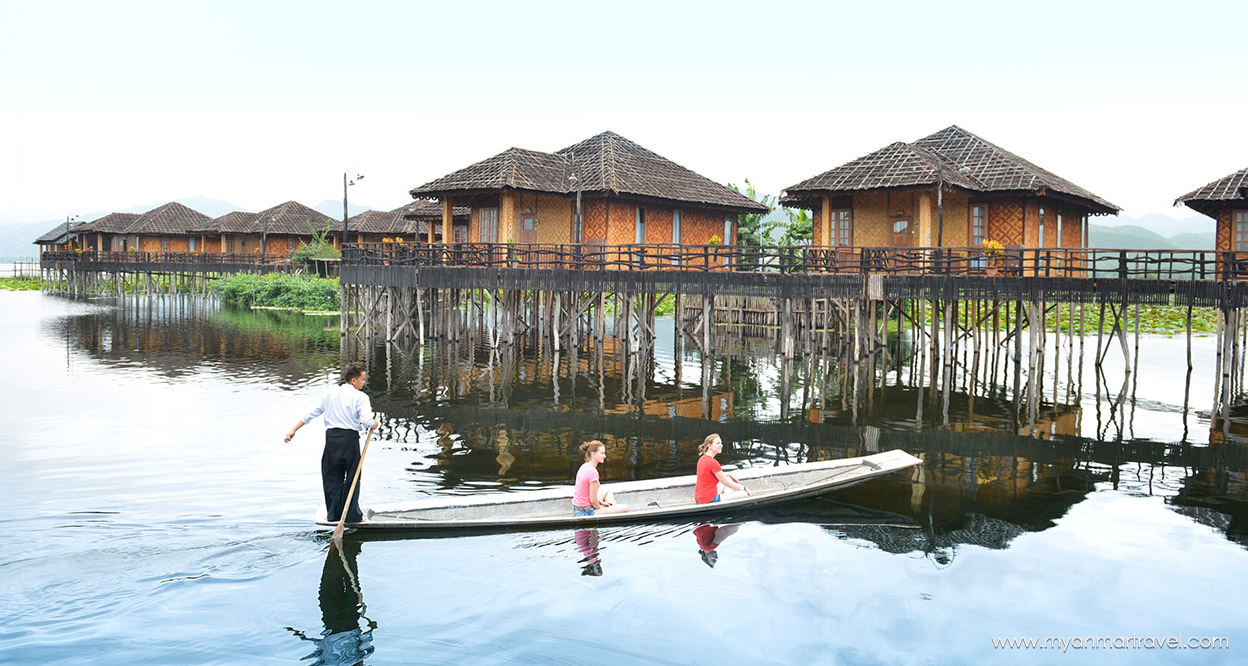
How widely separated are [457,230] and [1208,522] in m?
34.1

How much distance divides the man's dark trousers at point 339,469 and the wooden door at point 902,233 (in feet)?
71.3

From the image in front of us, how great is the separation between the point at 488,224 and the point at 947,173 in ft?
50.8

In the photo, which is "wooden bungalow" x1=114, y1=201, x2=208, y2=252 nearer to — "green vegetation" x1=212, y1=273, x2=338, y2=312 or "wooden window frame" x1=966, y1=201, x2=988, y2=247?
"green vegetation" x1=212, y1=273, x2=338, y2=312

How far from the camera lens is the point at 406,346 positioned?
31578 millimetres

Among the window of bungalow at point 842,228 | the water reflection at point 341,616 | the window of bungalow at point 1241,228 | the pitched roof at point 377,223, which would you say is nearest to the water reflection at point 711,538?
the water reflection at point 341,616

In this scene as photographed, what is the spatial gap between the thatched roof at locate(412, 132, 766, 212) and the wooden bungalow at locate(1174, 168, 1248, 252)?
1570 centimetres

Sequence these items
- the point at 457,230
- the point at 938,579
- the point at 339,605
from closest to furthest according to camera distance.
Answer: the point at 339,605 < the point at 938,579 < the point at 457,230

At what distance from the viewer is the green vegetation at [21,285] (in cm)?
7502

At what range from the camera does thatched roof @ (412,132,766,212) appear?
3127 cm

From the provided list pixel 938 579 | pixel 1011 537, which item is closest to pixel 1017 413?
pixel 1011 537

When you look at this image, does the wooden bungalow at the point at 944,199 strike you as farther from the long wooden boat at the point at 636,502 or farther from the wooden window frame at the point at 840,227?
the long wooden boat at the point at 636,502

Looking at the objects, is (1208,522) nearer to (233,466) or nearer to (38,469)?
(233,466)

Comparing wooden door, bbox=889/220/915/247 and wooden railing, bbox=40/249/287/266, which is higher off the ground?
wooden railing, bbox=40/249/287/266

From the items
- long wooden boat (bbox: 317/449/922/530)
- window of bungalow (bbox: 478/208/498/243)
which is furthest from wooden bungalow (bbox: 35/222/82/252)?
long wooden boat (bbox: 317/449/922/530)
